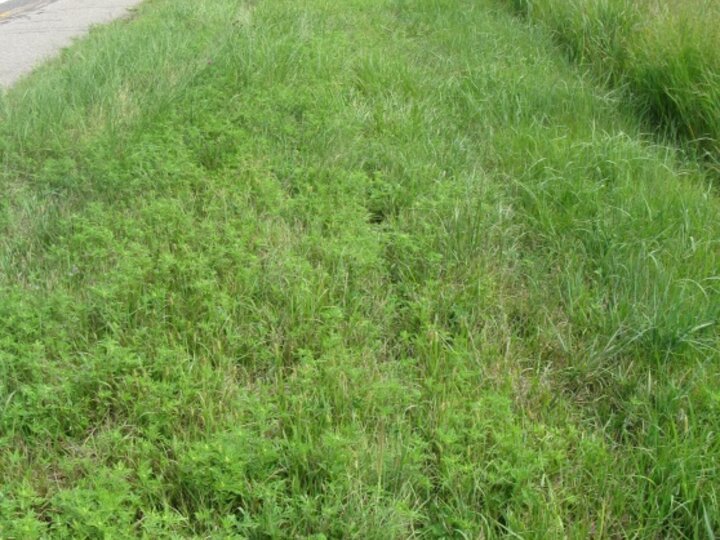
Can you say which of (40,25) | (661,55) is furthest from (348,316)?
(40,25)

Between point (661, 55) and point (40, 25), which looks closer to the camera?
point (661, 55)

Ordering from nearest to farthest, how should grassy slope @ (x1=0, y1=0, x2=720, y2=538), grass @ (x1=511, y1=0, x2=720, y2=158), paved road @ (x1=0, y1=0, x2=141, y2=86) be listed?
grassy slope @ (x1=0, y1=0, x2=720, y2=538), grass @ (x1=511, y1=0, x2=720, y2=158), paved road @ (x1=0, y1=0, x2=141, y2=86)

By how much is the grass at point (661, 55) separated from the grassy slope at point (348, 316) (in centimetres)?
37

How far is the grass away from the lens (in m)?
5.12

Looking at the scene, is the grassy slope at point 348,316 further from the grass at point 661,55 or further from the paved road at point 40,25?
the paved road at point 40,25

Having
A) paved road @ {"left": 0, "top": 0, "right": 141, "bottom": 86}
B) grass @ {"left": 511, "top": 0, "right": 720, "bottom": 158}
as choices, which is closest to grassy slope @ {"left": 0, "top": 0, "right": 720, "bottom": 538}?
grass @ {"left": 511, "top": 0, "right": 720, "bottom": 158}

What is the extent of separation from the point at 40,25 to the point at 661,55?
8254mm

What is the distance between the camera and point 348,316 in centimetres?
323

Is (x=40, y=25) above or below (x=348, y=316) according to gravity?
above

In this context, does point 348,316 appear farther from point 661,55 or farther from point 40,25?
point 40,25

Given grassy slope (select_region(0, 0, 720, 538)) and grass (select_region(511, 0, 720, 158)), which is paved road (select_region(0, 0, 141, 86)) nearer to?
grassy slope (select_region(0, 0, 720, 538))

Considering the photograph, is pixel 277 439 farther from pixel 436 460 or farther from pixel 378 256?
pixel 378 256

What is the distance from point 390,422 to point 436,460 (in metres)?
0.21

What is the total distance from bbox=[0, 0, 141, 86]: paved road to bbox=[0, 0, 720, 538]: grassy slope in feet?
8.91
